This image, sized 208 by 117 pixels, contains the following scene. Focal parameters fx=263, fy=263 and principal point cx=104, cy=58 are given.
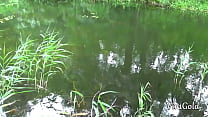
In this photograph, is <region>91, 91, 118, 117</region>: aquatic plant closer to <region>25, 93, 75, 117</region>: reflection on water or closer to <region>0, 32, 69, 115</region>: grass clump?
<region>25, 93, 75, 117</region>: reflection on water

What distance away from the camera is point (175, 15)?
1312cm

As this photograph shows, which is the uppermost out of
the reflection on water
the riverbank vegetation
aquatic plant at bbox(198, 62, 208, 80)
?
the riverbank vegetation

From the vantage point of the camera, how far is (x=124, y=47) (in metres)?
7.62

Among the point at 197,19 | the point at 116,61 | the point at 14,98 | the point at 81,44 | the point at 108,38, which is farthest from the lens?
the point at 197,19

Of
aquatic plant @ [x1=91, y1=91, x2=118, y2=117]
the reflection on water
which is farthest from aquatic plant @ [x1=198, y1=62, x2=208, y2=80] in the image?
the reflection on water

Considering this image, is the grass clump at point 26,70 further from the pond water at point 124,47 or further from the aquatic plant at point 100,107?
the aquatic plant at point 100,107

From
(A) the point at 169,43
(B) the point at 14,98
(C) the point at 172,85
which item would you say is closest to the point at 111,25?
(A) the point at 169,43

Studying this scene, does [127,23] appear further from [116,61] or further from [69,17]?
[116,61]

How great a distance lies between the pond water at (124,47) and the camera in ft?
16.0

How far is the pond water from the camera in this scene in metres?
4.89

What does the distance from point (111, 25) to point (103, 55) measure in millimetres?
3731

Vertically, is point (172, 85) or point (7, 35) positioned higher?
point (7, 35)

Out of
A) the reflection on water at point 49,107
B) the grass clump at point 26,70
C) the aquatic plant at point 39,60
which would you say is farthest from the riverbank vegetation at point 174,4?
the reflection on water at point 49,107

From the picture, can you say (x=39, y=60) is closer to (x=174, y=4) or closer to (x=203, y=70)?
(x=203, y=70)
